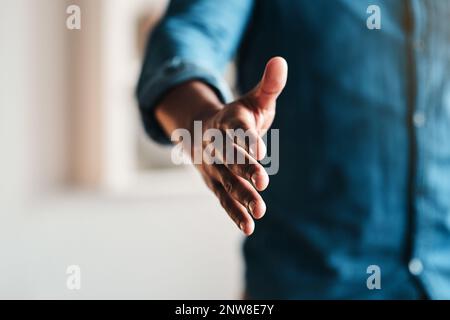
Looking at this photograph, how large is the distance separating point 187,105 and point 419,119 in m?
0.19

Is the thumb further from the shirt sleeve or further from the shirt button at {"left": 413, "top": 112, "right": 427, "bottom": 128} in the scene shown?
the shirt button at {"left": 413, "top": 112, "right": 427, "bottom": 128}

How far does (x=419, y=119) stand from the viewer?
41 cm

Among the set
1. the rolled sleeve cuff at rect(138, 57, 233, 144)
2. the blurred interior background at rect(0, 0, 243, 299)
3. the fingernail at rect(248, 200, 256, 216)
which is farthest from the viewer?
the blurred interior background at rect(0, 0, 243, 299)

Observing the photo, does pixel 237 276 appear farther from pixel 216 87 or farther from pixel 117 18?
pixel 216 87

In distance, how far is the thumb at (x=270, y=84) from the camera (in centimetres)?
26

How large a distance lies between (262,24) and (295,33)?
0.11 ft

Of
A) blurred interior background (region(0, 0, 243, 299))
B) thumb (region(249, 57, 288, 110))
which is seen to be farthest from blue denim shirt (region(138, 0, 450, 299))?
blurred interior background (region(0, 0, 243, 299))

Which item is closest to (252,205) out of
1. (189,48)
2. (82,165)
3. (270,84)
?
(270,84)

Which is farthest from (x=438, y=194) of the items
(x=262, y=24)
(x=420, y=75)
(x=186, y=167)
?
(x=186, y=167)

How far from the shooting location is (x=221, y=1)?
16.4 inches

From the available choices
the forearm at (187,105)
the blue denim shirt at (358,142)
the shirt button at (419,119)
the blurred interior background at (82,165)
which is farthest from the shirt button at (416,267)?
the blurred interior background at (82,165)

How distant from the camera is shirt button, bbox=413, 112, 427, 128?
41 cm

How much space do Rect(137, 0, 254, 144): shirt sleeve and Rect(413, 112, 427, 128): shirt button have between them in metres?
0.16

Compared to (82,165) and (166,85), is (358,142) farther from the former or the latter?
(82,165)
